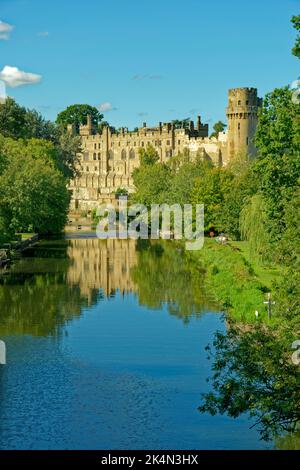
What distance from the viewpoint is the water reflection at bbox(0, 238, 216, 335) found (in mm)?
30688

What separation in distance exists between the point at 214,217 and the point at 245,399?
47546 millimetres

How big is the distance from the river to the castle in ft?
192

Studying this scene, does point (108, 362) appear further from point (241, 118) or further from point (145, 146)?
point (145, 146)

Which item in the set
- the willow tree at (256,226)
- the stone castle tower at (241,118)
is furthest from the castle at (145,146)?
the willow tree at (256,226)

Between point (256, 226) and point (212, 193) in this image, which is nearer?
point (256, 226)

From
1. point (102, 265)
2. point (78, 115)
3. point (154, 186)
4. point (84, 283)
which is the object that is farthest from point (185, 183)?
point (78, 115)

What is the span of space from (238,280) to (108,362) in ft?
34.3

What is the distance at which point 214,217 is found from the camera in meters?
63.1

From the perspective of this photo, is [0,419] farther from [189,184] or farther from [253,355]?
[189,184]

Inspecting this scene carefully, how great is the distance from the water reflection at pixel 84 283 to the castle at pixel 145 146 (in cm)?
4422

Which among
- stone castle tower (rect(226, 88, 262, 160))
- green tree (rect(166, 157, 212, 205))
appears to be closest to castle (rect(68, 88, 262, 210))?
stone castle tower (rect(226, 88, 262, 160))

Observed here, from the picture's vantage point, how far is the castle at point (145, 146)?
331 ft

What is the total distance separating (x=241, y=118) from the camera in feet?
329
